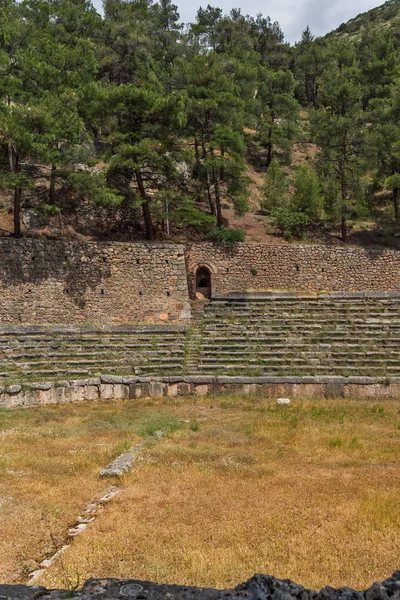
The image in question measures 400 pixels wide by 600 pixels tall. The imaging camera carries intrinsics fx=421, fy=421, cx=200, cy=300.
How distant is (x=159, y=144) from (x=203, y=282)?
668 cm

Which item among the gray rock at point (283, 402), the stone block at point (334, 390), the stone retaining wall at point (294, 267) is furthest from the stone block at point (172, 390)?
the stone retaining wall at point (294, 267)

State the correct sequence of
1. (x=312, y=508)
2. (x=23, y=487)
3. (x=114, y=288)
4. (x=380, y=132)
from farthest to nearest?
(x=380, y=132), (x=114, y=288), (x=23, y=487), (x=312, y=508)

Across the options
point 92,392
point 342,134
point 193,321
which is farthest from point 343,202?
point 92,392

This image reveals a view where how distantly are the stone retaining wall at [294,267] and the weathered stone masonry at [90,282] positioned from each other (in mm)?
2302

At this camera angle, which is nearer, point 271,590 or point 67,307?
point 271,590

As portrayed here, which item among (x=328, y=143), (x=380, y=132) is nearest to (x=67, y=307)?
(x=328, y=143)

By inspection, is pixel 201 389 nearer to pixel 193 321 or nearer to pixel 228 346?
pixel 228 346

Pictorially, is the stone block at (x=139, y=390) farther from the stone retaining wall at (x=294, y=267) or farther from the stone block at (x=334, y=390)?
the stone retaining wall at (x=294, y=267)

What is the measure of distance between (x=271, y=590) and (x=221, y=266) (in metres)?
17.6

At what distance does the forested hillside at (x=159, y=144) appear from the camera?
18297 mm

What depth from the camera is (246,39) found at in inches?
2073

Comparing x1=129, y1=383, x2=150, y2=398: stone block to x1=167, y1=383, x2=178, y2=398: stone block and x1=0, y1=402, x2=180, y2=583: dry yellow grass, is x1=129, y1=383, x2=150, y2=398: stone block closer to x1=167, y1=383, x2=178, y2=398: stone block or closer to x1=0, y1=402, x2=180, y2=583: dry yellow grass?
x1=167, y1=383, x2=178, y2=398: stone block

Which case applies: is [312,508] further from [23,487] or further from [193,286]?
[193,286]

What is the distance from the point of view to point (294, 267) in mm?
19812
